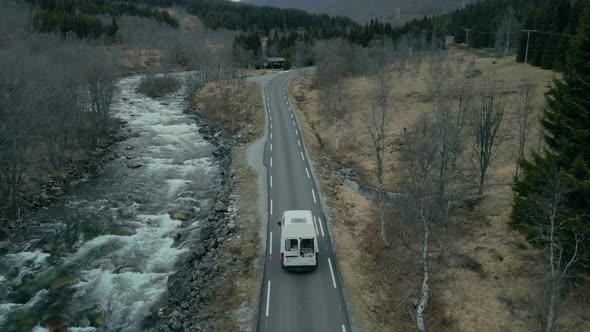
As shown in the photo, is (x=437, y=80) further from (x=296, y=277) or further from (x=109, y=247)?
(x=109, y=247)

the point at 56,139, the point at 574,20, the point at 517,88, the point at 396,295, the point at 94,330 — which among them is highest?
the point at 574,20

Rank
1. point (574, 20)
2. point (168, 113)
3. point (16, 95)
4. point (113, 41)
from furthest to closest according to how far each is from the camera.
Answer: point (113, 41), point (168, 113), point (574, 20), point (16, 95)

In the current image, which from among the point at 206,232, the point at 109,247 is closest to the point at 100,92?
the point at 109,247

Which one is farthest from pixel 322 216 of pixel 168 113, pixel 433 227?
pixel 168 113

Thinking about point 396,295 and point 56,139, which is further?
point 56,139

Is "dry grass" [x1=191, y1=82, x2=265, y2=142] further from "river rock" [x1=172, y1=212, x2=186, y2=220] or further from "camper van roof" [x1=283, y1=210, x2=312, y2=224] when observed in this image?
→ "camper van roof" [x1=283, y1=210, x2=312, y2=224]

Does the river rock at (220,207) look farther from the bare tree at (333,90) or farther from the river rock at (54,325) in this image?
the bare tree at (333,90)

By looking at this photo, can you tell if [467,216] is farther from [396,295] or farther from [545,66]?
[545,66]
